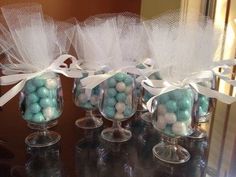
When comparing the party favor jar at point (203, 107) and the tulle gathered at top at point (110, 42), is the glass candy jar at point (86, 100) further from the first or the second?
the party favor jar at point (203, 107)

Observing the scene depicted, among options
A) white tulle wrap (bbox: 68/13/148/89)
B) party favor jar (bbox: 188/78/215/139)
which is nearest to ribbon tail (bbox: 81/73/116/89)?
white tulle wrap (bbox: 68/13/148/89)

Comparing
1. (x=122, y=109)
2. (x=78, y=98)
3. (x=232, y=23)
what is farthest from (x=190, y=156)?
(x=232, y=23)

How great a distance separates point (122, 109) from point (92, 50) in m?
0.16

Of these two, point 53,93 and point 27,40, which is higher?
point 27,40

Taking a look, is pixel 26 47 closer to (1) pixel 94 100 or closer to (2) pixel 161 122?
(1) pixel 94 100

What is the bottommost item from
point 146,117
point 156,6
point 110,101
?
point 146,117

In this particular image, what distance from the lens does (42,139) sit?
813 mm

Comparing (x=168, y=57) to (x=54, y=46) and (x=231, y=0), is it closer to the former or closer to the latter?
(x=54, y=46)

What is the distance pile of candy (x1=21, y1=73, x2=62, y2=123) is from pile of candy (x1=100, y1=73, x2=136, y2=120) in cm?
11

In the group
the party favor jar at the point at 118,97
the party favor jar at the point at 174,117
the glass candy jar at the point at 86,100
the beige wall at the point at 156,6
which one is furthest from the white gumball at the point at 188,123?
the beige wall at the point at 156,6

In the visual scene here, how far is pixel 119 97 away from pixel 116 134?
11 centimetres

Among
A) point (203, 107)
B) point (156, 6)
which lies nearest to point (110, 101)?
point (203, 107)

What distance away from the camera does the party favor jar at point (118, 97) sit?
0.79 metres

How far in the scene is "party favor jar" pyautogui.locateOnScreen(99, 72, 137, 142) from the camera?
79cm
